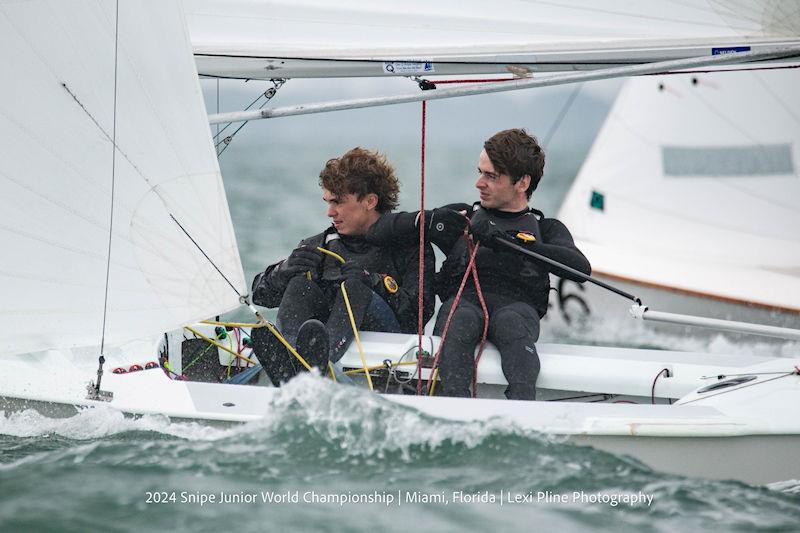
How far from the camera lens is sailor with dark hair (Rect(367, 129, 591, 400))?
3.49m

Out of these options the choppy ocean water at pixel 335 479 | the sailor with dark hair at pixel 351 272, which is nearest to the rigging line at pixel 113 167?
the choppy ocean water at pixel 335 479

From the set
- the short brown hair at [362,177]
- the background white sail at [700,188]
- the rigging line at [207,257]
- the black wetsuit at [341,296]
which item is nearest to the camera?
the rigging line at [207,257]

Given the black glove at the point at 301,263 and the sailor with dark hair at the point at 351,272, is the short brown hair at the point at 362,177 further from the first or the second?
the black glove at the point at 301,263

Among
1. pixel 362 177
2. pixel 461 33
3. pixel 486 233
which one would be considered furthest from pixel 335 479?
pixel 461 33

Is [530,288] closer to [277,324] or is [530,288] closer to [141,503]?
[277,324]

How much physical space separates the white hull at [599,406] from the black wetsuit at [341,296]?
35 cm

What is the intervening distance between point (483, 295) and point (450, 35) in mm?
1011

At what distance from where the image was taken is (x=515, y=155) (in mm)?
3701

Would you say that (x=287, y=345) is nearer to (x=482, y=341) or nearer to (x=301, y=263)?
(x=301, y=263)

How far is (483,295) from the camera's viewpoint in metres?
3.71

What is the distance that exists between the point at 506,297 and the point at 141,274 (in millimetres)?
1112

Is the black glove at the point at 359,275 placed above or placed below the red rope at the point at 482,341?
above

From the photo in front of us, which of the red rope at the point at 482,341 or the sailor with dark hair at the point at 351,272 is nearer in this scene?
the red rope at the point at 482,341

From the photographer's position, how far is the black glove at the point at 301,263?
369 cm
